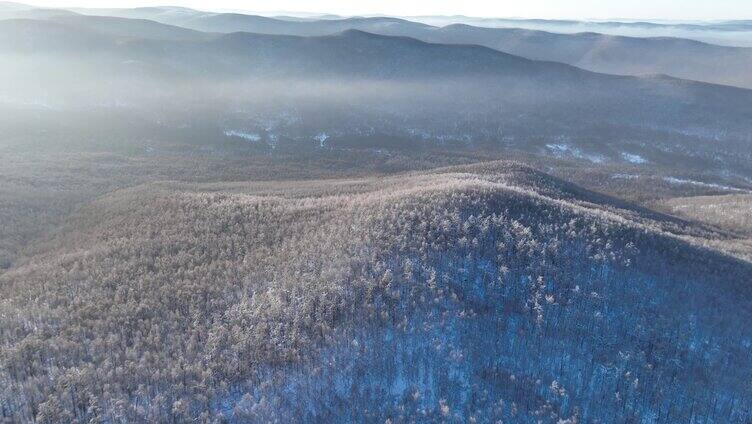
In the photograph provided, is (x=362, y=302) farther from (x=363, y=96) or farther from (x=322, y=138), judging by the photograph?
(x=363, y=96)

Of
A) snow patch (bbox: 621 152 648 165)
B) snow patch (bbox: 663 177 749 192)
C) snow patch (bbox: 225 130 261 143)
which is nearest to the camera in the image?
snow patch (bbox: 663 177 749 192)

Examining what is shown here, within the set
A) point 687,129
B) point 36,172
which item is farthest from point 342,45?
point 36,172

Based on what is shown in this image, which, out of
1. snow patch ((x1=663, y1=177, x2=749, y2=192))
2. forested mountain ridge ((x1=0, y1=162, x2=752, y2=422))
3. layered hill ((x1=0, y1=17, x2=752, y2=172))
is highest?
layered hill ((x1=0, y1=17, x2=752, y2=172))

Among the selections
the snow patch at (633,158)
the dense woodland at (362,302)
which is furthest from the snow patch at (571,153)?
the dense woodland at (362,302)

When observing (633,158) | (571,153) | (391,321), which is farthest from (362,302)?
(633,158)

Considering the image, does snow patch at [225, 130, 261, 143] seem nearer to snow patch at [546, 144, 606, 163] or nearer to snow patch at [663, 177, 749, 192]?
snow patch at [546, 144, 606, 163]

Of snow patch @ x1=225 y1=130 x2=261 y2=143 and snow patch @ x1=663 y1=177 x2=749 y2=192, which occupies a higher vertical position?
snow patch @ x1=225 y1=130 x2=261 y2=143

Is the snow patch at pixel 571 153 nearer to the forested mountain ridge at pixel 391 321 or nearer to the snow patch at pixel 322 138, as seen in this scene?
the snow patch at pixel 322 138

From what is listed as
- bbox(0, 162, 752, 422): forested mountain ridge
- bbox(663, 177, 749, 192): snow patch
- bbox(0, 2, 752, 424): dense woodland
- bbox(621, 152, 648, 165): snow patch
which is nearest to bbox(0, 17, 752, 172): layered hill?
bbox(621, 152, 648, 165): snow patch

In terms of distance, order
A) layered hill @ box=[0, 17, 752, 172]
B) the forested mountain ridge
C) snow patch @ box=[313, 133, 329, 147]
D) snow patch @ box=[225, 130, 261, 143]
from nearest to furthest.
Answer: the forested mountain ridge, snow patch @ box=[225, 130, 261, 143], snow patch @ box=[313, 133, 329, 147], layered hill @ box=[0, 17, 752, 172]
